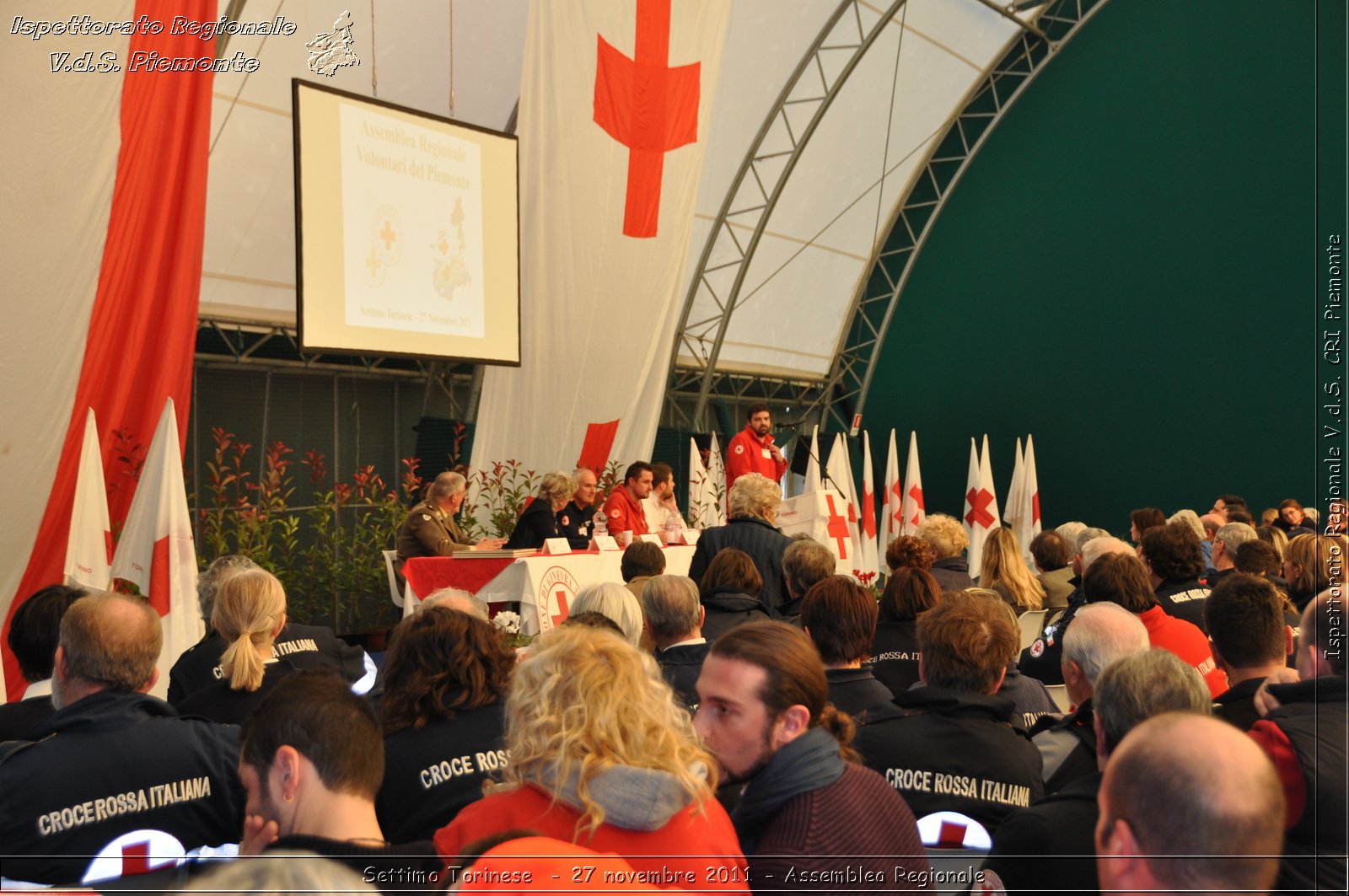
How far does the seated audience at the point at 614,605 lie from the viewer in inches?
124

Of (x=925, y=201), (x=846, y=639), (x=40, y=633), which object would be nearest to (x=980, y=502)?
(x=925, y=201)

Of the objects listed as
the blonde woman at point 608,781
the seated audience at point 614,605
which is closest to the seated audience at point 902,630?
the seated audience at point 614,605

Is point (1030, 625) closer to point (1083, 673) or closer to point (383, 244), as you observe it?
point (1083, 673)

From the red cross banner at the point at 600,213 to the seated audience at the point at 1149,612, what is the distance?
4.80 m

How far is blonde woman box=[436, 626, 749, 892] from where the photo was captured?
1.54 meters

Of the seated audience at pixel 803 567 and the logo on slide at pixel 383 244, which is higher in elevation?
the logo on slide at pixel 383 244

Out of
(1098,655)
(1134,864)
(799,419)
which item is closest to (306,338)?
(1098,655)

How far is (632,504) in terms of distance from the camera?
7047mm

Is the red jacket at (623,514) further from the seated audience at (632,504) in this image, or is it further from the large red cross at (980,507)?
the large red cross at (980,507)

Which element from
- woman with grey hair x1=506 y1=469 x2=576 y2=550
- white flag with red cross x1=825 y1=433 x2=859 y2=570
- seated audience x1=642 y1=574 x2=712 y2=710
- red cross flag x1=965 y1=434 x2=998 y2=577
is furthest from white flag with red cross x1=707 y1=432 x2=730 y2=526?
seated audience x1=642 y1=574 x2=712 y2=710

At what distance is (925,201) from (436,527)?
9.98 meters

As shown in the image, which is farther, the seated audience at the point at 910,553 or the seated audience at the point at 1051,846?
the seated audience at the point at 910,553

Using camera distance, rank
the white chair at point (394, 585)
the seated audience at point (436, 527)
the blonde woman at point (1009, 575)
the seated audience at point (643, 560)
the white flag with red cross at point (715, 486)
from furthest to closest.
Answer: the white flag with red cross at point (715, 486), the white chair at point (394, 585), the seated audience at point (436, 527), the blonde woman at point (1009, 575), the seated audience at point (643, 560)

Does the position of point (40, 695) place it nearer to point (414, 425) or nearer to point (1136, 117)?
point (414, 425)
